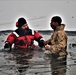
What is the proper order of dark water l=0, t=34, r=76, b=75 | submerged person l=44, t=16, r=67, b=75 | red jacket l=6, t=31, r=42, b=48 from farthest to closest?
red jacket l=6, t=31, r=42, b=48 → submerged person l=44, t=16, r=67, b=75 → dark water l=0, t=34, r=76, b=75

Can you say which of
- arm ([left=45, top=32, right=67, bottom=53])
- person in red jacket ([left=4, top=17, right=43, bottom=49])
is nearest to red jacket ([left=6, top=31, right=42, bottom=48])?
person in red jacket ([left=4, top=17, right=43, bottom=49])

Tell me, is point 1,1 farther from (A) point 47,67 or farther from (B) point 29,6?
(A) point 47,67

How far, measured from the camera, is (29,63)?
16.5 feet

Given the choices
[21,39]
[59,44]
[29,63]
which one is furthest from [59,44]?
[21,39]

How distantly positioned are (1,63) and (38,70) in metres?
0.81

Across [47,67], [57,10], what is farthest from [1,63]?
[57,10]

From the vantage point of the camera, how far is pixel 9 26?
11.1 meters

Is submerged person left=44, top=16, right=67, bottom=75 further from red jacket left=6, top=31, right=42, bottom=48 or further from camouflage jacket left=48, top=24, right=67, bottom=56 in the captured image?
red jacket left=6, top=31, right=42, bottom=48

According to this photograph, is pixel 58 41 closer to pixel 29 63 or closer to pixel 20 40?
pixel 29 63

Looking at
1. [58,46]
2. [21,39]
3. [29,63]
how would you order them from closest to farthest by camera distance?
[29,63] → [58,46] → [21,39]

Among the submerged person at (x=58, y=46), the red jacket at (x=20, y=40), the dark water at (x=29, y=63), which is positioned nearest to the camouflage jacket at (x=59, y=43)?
the submerged person at (x=58, y=46)

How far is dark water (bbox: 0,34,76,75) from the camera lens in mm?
4375

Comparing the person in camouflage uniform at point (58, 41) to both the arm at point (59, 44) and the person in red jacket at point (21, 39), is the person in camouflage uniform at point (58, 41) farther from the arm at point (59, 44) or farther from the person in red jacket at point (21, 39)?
the person in red jacket at point (21, 39)

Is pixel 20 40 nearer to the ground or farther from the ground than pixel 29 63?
farther from the ground
